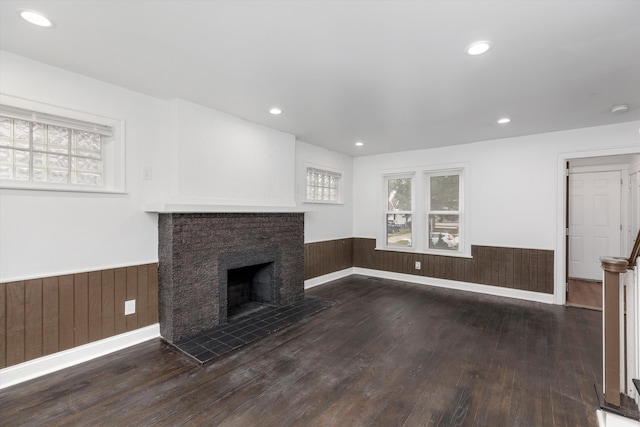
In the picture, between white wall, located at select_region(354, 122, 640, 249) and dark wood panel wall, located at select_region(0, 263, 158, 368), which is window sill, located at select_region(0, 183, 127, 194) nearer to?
dark wood panel wall, located at select_region(0, 263, 158, 368)

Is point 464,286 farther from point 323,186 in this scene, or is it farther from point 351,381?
point 351,381

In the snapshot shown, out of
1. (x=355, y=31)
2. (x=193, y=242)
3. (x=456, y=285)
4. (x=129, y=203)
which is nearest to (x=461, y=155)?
(x=456, y=285)

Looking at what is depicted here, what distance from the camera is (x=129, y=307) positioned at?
293 centimetres

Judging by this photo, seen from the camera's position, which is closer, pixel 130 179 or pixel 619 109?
pixel 130 179

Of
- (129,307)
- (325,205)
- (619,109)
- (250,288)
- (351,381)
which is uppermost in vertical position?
(619,109)

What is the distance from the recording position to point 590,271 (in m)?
5.56

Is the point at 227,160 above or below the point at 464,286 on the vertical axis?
above

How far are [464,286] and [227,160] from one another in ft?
14.0

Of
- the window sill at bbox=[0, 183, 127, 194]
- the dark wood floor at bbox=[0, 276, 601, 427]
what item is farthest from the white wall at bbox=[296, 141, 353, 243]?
the window sill at bbox=[0, 183, 127, 194]

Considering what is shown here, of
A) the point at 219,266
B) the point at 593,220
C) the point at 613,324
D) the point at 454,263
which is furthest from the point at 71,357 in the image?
the point at 593,220

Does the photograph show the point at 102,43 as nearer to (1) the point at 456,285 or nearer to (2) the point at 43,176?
(2) the point at 43,176

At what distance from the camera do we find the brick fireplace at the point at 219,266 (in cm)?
299

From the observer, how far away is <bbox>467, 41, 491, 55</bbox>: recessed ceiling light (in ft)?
6.66

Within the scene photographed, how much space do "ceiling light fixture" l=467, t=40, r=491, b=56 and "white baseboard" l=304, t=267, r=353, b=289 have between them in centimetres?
399
